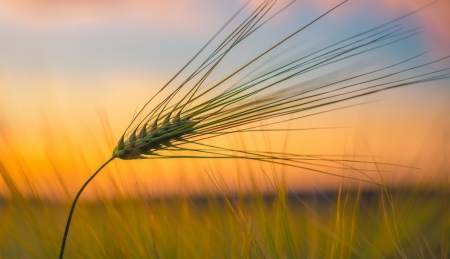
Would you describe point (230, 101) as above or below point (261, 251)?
above

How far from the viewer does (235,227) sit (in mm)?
1008

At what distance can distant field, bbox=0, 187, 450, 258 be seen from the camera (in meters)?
0.95

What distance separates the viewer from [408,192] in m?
1.10

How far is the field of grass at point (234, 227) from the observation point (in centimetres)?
95

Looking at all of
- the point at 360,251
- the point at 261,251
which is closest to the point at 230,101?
the point at 261,251

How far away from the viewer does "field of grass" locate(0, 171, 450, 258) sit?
0.95 m

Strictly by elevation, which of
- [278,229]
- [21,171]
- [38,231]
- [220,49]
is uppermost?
[220,49]

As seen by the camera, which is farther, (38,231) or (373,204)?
(373,204)

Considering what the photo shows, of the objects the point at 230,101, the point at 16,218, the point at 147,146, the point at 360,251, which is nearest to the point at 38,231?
the point at 16,218

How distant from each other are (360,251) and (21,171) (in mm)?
692

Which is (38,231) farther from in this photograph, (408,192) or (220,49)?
(408,192)

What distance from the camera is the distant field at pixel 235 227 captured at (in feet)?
3.11

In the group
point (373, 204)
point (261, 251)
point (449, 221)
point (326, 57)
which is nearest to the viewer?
point (326, 57)

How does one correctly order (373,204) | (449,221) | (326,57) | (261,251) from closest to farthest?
1. (326,57)
2. (261,251)
3. (449,221)
4. (373,204)
